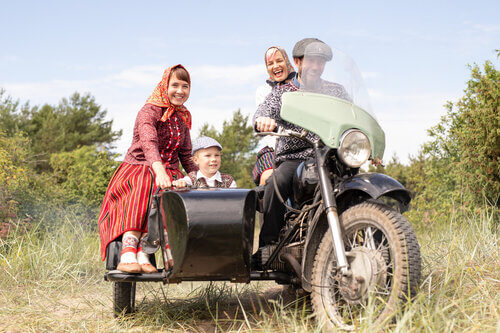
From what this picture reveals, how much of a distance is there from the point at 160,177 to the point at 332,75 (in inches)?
50.0

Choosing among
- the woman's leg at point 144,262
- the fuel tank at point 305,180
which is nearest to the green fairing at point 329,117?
the fuel tank at point 305,180

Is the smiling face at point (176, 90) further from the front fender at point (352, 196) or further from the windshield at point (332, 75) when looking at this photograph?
the front fender at point (352, 196)

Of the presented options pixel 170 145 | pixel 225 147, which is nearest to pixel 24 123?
pixel 225 147

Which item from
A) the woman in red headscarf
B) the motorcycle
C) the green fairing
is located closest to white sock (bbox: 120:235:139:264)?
the woman in red headscarf

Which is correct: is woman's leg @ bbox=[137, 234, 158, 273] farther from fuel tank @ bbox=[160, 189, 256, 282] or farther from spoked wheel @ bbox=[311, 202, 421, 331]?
spoked wheel @ bbox=[311, 202, 421, 331]

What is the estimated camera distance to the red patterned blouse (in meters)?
3.67

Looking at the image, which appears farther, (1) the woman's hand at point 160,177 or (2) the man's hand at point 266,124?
→ (1) the woman's hand at point 160,177

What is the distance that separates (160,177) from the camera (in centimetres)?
338

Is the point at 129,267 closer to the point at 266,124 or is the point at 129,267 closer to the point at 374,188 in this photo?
the point at 266,124

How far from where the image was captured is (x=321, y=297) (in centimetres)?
296

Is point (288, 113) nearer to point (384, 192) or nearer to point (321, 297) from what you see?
point (384, 192)

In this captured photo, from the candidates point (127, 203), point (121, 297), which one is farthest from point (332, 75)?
point (121, 297)

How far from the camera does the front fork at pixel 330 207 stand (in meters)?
2.72

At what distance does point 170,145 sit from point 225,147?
16.7m
